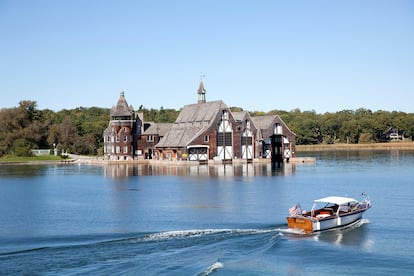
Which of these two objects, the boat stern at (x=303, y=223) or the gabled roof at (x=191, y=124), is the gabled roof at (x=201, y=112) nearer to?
the gabled roof at (x=191, y=124)

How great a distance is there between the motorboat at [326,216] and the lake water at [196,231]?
1.85 ft

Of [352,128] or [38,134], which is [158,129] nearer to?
[38,134]

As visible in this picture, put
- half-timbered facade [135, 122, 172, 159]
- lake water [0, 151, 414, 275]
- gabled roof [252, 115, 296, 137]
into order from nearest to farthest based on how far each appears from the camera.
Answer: lake water [0, 151, 414, 275] → gabled roof [252, 115, 296, 137] → half-timbered facade [135, 122, 172, 159]

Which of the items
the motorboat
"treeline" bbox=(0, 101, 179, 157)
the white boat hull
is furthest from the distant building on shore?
the white boat hull

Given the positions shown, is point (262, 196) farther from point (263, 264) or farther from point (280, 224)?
point (263, 264)

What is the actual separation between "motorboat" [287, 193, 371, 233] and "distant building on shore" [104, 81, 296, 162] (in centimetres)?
5161

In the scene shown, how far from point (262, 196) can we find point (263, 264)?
20.3 m

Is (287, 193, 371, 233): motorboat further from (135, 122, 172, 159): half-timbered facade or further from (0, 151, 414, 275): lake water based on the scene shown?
(135, 122, 172, 159): half-timbered facade

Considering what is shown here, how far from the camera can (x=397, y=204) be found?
39.9 metres

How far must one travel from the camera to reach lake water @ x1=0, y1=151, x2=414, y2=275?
23828 mm

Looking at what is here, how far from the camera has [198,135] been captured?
85312 mm

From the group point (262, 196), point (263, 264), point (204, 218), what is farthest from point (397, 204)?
point (263, 264)

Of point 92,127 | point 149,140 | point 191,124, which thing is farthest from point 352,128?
point 191,124

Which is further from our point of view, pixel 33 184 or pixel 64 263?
pixel 33 184
